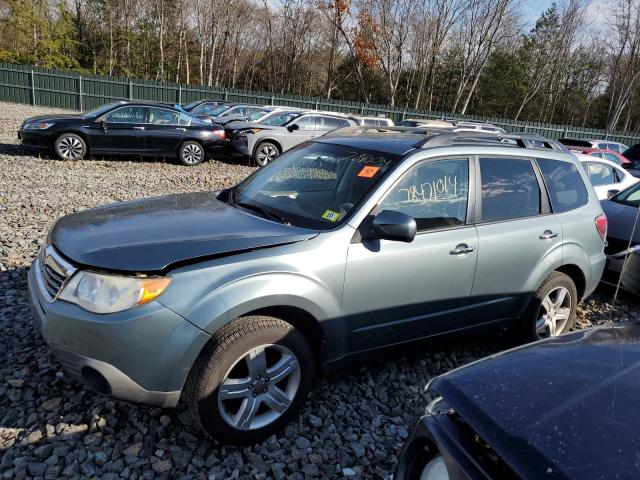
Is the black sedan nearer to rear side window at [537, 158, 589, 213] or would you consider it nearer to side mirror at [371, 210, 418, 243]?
rear side window at [537, 158, 589, 213]

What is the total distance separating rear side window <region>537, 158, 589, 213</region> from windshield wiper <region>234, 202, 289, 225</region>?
235 cm

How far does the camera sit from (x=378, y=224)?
9.50ft

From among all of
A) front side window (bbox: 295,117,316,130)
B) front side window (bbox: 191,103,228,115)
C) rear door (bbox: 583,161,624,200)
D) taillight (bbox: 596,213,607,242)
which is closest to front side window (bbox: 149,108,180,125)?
front side window (bbox: 295,117,316,130)

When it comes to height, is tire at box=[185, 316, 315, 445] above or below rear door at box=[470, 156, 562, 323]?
below

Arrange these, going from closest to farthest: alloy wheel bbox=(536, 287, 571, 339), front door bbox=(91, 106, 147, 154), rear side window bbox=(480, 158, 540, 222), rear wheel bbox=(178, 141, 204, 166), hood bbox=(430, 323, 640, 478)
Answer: hood bbox=(430, 323, 640, 478) < rear side window bbox=(480, 158, 540, 222) < alloy wheel bbox=(536, 287, 571, 339) < front door bbox=(91, 106, 147, 154) < rear wheel bbox=(178, 141, 204, 166)

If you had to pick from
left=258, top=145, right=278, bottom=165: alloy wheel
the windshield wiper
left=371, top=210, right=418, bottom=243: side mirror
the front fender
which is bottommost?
left=258, top=145, right=278, bottom=165: alloy wheel

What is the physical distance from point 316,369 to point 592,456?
180cm

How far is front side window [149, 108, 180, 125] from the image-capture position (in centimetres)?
1220

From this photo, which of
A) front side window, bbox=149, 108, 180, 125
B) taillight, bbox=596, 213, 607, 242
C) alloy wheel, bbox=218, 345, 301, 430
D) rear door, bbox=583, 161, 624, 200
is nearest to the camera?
alloy wheel, bbox=218, 345, 301, 430

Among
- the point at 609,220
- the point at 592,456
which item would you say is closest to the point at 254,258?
the point at 592,456

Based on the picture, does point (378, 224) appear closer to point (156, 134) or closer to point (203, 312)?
point (203, 312)

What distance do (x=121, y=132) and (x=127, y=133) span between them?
14 cm

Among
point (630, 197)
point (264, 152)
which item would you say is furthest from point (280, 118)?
point (630, 197)

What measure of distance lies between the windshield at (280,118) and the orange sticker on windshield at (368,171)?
11.8 meters
